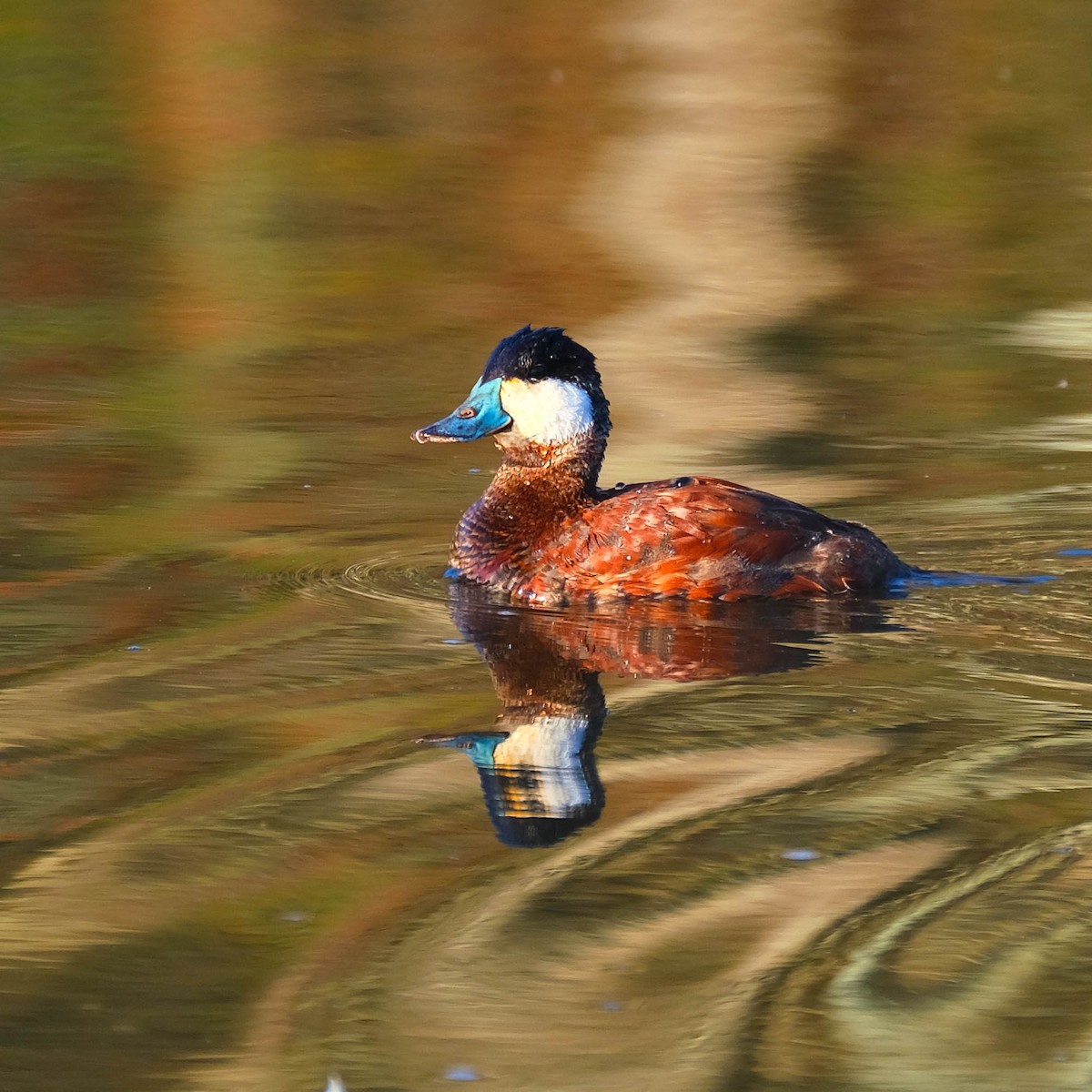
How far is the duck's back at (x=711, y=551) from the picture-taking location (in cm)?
759

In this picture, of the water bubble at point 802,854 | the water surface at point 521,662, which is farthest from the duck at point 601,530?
the water bubble at point 802,854

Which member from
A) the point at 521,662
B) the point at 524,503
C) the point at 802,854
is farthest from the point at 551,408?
the point at 802,854

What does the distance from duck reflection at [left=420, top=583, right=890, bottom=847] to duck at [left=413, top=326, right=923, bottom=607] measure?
3.2 inches

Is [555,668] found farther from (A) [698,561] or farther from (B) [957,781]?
(B) [957,781]

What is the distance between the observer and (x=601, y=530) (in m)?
7.76

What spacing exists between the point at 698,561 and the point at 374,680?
140cm

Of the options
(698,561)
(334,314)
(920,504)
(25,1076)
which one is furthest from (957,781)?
(334,314)

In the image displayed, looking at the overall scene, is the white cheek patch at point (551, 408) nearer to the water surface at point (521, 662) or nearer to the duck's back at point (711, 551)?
the duck's back at point (711, 551)

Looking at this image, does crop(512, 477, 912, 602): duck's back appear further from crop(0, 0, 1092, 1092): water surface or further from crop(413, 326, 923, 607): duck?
crop(0, 0, 1092, 1092): water surface

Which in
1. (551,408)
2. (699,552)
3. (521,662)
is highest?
(551,408)

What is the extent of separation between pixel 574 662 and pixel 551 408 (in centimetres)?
162

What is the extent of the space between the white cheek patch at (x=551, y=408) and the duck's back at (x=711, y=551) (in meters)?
0.62

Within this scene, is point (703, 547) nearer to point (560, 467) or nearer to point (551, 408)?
point (560, 467)

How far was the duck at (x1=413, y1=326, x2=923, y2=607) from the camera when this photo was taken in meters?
7.61
